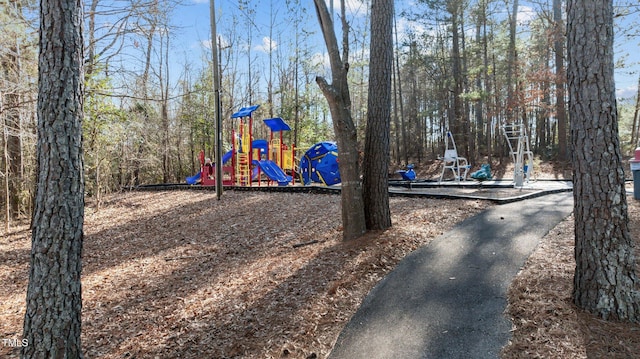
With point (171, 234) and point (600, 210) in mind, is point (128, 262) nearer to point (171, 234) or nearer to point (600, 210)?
point (171, 234)

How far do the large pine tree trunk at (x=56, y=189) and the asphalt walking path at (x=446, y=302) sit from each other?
1.82 metres

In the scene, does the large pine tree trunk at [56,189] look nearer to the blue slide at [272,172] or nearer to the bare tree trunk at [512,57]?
the blue slide at [272,172]

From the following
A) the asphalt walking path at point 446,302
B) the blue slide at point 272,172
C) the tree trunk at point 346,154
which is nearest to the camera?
the asphalt walking path at point 446,302

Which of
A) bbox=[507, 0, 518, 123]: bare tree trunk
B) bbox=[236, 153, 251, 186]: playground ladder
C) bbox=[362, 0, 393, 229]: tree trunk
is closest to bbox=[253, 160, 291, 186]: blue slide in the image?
bbox=[236, 153, 251, 186]: playground ladder

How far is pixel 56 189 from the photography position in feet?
6.86

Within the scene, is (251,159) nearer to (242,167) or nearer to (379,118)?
(242,167)

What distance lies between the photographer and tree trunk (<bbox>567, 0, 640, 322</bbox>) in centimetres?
247

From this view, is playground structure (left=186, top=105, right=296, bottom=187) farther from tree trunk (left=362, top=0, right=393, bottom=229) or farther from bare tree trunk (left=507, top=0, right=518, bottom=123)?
bare tree trunk (left=507, top=0, right=518, bottom=123)

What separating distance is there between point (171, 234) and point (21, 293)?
2.62 metres

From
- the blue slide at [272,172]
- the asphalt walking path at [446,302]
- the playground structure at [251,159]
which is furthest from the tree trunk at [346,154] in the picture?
the blue slide at [272,172]

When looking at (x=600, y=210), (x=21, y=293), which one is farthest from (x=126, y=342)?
(x=600, y=210)

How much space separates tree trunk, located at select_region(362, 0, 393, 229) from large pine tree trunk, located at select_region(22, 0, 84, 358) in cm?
345

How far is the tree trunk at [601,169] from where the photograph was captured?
247 centimetres

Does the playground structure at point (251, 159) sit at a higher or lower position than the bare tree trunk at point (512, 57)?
lower
